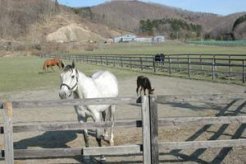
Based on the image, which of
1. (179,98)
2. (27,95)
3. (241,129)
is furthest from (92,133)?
(27,95)

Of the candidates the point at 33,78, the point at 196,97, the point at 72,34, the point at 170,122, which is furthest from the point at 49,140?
the point at 72,34

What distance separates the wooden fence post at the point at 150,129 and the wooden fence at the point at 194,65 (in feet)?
50.7

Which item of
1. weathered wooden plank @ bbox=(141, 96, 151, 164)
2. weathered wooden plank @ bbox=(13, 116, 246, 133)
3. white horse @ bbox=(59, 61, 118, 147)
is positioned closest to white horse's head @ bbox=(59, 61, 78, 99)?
white horse @ bbox=(59, 61, 118, 147)

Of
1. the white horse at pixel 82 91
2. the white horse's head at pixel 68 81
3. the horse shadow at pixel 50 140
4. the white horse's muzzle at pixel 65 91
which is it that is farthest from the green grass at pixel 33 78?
the white horse's muzzle at pixel 65 91

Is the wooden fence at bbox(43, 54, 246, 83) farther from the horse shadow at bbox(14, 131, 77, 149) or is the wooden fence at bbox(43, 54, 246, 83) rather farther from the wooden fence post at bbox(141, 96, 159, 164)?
the wooden fence post at bbox(141, 96, 159, 164)

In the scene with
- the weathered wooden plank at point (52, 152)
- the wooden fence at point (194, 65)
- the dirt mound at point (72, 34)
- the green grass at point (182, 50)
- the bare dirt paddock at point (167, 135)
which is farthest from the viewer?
the dirt mound at point (72, 34)

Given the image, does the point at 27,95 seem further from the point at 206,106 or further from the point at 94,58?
the point at 94,58

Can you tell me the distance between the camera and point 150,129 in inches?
A: 262

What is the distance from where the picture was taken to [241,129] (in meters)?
10.3

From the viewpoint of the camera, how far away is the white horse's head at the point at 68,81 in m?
8.00

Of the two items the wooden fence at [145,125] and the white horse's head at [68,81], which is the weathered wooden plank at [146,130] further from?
the white horse's head at [68,81]

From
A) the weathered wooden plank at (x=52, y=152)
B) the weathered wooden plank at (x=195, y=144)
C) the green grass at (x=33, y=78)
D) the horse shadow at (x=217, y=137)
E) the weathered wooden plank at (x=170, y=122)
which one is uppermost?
the weathered wooden plank at (x=170, y=122)

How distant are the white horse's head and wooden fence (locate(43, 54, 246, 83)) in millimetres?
14457

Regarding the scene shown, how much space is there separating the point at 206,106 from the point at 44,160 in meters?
7.57
